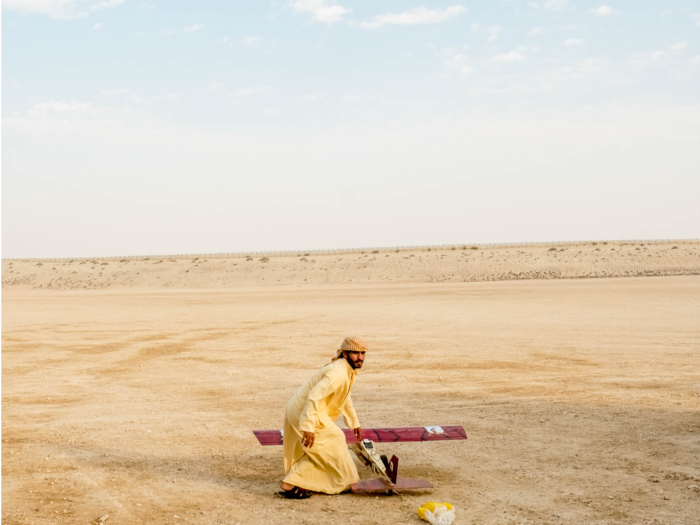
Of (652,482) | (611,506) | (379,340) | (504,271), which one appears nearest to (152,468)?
(611,506)

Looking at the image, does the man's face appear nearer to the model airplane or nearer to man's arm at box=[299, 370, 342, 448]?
man's arm at box=[299, 370, 342, 448]

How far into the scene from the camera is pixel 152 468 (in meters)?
8.55

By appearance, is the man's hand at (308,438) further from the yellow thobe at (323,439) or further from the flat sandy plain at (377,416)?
the flat sandy plain at (377,416)

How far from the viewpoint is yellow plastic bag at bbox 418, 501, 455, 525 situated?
6.49 m

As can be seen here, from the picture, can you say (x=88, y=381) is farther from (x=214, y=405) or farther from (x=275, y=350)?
(x=275, y=350)

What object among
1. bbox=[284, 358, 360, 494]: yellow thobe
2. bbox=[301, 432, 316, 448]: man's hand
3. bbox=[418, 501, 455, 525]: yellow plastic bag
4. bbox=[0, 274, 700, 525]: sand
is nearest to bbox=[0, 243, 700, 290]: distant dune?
bbox=[0, 274, 700, 525]: sand

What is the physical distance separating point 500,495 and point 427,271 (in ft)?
195

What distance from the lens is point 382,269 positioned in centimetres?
6894

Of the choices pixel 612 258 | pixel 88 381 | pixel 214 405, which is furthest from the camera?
pixel 612 258

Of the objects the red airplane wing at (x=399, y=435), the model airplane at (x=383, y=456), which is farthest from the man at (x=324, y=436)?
the red airplane wing at (x=399, y=435)

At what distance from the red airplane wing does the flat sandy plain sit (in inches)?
18.1

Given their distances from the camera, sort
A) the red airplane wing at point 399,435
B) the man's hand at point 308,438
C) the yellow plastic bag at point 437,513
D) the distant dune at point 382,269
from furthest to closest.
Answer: the distant dune at point 382,269
the red airplane wing at point 399,435
the man's hand at point 308,438
the yellow plastic bag at point 437,513

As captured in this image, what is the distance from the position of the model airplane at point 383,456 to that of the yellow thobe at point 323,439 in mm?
195

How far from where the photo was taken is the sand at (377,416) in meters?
7.24
